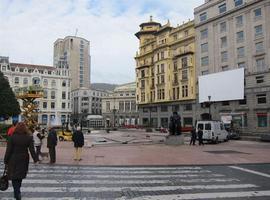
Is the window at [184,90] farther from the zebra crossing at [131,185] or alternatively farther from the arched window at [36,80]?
the zebra crossing at [131,185]

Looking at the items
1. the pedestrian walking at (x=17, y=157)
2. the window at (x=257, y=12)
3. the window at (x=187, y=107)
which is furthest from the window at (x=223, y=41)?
the pedestrian walking at (x=17, y=157)

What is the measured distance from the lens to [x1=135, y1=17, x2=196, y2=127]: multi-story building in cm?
6625

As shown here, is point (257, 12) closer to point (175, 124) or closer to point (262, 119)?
point (262, 119)

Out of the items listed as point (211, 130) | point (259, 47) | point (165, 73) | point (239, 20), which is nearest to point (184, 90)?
point (165, 73)

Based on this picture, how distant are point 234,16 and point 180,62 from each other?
17020 millimetres

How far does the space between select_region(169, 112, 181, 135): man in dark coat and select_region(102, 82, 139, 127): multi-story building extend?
8826cm

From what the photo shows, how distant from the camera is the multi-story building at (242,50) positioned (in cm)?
4938

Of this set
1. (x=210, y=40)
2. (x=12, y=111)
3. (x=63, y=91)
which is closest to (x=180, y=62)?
(x=210, y=40)

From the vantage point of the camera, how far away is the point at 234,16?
5475 cm

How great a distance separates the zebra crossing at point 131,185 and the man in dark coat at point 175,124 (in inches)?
578

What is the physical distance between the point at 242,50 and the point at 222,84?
6179mm

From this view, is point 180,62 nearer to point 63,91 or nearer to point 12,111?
point 12,111

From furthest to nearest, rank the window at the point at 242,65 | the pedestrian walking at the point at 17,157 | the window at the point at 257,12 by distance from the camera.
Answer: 1. the window at the point at 242,65
2. the window at the point at 257,12
3. the pedestrian walking at the point at 17,157

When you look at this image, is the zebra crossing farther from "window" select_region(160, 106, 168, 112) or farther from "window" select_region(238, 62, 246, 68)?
"window" select_region(160, 106, 168, 112)
